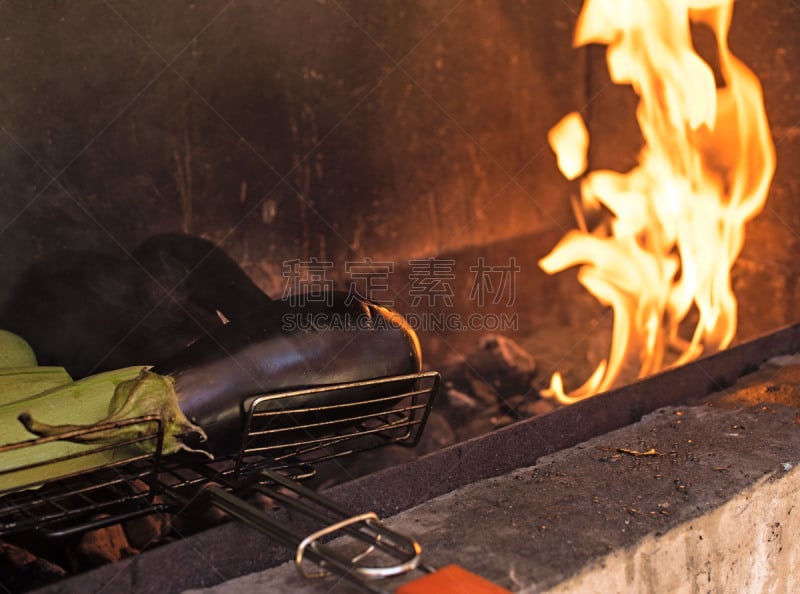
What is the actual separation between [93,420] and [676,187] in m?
2.37

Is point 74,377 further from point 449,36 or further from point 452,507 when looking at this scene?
point 449,36

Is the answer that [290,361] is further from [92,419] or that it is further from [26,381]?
[26,381]

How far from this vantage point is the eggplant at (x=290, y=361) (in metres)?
1.41

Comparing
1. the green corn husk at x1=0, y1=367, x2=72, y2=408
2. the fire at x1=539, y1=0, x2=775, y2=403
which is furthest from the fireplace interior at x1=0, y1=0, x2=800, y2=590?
the green corn husk at x1=0, y1=367, x2=72, y2=408

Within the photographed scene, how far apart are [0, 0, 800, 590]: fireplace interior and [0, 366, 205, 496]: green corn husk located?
0.69 m

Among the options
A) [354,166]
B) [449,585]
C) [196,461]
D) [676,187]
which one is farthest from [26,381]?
[676,187]

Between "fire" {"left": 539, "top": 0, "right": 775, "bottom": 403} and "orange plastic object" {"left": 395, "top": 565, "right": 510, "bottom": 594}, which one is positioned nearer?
"orange plastic object" {"left": 395, "top": 565, "right": 510, "bottom": 594}

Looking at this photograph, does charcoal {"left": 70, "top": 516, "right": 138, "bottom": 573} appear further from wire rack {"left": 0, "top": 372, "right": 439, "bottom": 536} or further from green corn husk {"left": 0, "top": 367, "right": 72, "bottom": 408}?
green corn husk {"left": 0, "top": 367, "right": 72, "bottom": 408}

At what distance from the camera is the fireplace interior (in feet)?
6.60

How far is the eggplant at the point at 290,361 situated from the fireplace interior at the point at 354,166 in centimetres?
65

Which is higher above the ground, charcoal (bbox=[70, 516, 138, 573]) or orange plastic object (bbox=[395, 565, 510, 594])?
orange plastic object (bbox=[395, 565, 510, 594])

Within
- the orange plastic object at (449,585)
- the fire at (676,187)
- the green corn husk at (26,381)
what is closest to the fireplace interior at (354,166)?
the fire at (676,187)

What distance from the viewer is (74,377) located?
2.08m

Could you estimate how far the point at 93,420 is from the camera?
54.2 inches
